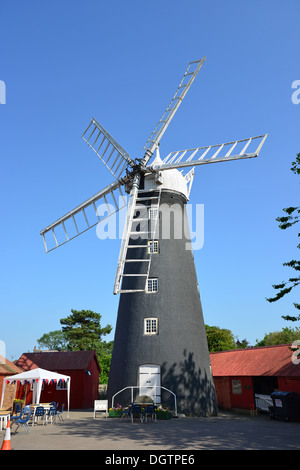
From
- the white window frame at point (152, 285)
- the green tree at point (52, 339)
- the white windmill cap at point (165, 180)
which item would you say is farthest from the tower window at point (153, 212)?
the green tree at point (52, 339)

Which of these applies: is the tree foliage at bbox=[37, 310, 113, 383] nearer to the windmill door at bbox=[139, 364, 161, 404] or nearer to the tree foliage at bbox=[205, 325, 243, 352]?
the tree foliage at bbox=[205, 325, 243, 352]

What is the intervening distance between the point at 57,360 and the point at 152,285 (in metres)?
11.7

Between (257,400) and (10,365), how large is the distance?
1522 cm

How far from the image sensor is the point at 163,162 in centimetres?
2316

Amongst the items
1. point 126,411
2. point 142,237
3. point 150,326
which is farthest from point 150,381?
point 142,237

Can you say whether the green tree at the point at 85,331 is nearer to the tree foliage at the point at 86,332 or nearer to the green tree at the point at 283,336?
the tree foliage at the point at 86,332

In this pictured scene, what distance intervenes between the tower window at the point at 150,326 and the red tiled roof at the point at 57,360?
9.42m

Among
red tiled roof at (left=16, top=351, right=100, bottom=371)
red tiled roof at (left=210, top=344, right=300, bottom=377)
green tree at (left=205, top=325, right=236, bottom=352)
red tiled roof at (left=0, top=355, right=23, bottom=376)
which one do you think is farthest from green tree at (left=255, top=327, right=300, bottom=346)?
red tiled roof at (left=0, top=355, right=23, bottom=376)

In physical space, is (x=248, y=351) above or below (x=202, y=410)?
above

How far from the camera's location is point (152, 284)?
20781mm

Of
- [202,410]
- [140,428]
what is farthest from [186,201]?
[140,428]

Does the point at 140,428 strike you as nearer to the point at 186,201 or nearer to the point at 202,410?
the point at 202,410

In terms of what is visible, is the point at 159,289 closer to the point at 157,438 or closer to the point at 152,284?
the point at 152,284
